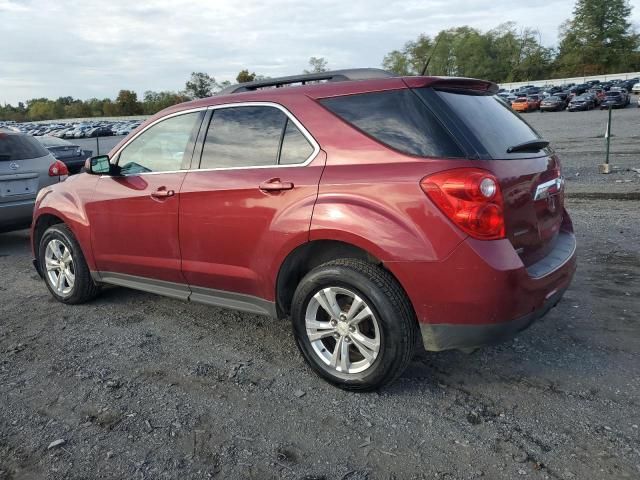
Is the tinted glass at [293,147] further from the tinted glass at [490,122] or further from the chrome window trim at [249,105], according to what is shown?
the tinted glass at [490,122]

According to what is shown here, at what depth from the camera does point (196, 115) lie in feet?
13.1

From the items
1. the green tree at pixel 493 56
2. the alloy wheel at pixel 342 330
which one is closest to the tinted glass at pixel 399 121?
the alloy wheel at pixel 342 330

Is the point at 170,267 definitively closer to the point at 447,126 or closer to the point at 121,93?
the point at 447,126

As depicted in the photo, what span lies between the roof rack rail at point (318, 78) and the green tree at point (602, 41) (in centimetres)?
10975

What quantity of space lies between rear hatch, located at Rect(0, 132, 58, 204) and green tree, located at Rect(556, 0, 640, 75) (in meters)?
108

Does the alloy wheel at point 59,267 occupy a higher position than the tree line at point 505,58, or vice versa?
the tree line at point 505,58

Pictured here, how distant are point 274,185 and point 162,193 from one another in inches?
41.9

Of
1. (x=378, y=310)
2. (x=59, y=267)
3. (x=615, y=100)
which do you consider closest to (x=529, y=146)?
(x=378, y=310)

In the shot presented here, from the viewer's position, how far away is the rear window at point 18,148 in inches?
277

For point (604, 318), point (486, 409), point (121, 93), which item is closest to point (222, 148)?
point (486, 409)

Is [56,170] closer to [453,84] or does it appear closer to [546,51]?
[453,84]

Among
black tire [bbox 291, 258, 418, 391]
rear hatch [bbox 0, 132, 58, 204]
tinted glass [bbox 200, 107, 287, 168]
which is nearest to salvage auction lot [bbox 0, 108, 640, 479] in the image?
black tire [bbox 291, 258, 418, 391]

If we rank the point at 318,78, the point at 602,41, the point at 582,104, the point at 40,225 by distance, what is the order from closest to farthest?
the point at 318,78 < the point at 40,225 < the point at 582,104 < the point at 602,41

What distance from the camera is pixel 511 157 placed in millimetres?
3059
